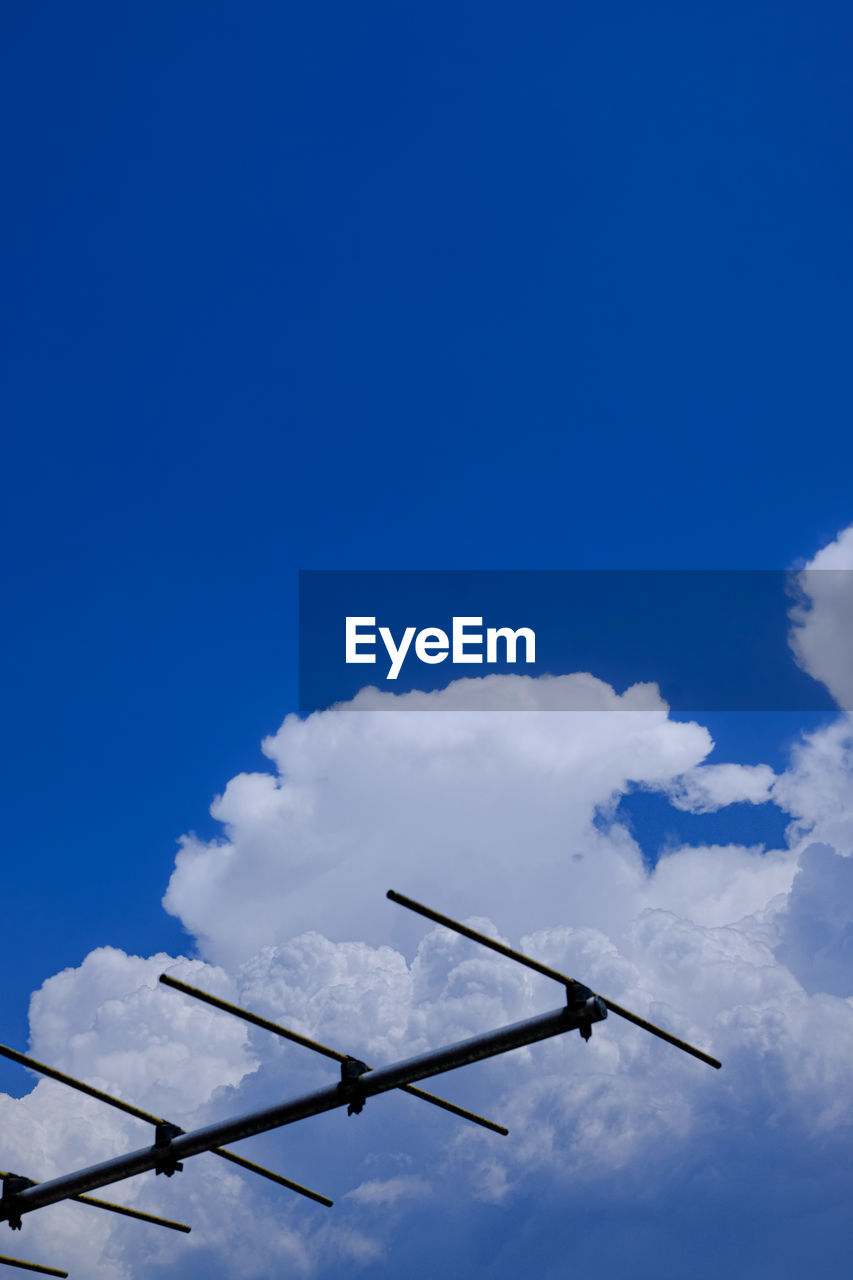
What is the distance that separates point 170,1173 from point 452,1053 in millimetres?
5944

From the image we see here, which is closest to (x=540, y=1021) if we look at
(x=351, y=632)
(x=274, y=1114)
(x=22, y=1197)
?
(x=274, y=1114)

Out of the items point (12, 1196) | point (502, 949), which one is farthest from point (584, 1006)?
point (12, 1196)

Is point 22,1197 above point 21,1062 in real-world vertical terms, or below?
below

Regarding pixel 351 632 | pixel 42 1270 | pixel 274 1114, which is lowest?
pixel 42 1270

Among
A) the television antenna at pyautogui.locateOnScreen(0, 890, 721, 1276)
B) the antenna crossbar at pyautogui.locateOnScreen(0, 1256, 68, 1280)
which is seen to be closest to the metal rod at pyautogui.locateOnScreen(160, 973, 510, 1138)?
the television antenna at pyautogui.locateOnScreen(0, 890, 721, 1276)

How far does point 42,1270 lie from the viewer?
22.9 metres

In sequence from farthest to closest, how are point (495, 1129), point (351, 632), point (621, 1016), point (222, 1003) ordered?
point (351, 632) < point (495, 1129) < point (222, 1003) < point (621, 1016)

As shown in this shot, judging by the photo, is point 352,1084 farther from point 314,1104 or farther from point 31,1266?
point 31,1266

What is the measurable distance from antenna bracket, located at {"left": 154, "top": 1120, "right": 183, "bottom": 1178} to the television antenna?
0.6 inches

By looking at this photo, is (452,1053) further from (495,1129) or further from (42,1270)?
(42,1270)

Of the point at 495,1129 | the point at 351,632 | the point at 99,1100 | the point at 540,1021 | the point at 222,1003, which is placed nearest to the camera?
the point at 540,1021

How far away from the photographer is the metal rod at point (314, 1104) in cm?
1645

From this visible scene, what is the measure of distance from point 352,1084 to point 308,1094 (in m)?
0.77

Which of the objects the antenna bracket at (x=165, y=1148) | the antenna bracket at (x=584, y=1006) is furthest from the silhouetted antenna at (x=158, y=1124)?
the antenna bracket at (x=584, y=1006)
